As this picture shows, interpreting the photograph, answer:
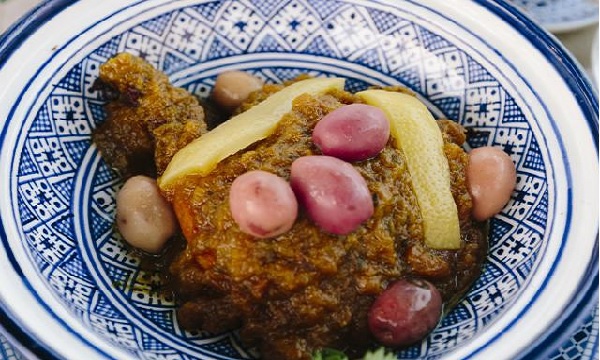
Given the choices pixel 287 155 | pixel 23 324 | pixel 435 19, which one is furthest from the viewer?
pixel 435 19

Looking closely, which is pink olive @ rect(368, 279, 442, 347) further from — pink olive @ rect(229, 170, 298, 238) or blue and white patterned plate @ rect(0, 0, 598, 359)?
pink olive @ rect(229, 170, 298, 238)

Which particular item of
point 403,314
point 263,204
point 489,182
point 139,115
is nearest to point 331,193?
point 263,204

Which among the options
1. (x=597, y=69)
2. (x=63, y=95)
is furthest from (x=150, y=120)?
(x=597, y=69)

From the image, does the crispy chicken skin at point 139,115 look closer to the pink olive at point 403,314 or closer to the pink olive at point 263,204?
the pink olive at point 263,204

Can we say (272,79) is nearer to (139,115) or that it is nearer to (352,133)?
(139,115)

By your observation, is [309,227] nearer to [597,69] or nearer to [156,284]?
[156,284]
